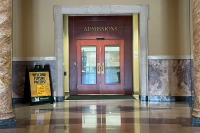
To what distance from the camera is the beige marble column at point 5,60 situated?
15.8 feet

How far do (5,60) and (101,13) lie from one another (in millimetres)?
4569

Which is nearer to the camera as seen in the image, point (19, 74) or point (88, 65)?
point (19, 74)

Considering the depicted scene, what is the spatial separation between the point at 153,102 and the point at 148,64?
1.21 meters

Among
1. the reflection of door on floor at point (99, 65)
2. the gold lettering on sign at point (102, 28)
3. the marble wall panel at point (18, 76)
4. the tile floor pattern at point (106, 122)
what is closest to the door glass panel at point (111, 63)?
the reflection of door on floor at point (99, 65)

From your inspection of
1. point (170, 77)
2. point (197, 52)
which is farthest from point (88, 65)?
point (197, 52)

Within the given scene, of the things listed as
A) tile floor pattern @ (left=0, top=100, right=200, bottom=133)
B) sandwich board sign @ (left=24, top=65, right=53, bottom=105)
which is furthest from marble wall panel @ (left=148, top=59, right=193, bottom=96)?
sandwich board sign @ (left=24, top=65, right=53, bottom=105)

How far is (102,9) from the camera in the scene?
344 inches

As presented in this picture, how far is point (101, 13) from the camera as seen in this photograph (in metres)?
8.78

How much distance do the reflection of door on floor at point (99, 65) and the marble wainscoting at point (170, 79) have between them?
296 cm

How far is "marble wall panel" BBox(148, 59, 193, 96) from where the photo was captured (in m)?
8.52

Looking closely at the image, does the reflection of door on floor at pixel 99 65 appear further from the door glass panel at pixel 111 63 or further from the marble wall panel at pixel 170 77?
the marble wall panel at pixel 170 77

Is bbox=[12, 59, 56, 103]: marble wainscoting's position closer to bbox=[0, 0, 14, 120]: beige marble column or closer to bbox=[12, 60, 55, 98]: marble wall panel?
bbox=[12, 60, 55, 98]: marble wall panel

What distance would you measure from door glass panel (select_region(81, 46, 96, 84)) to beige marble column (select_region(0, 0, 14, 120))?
6616 mm

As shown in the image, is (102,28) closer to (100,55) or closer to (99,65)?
(100,55)
